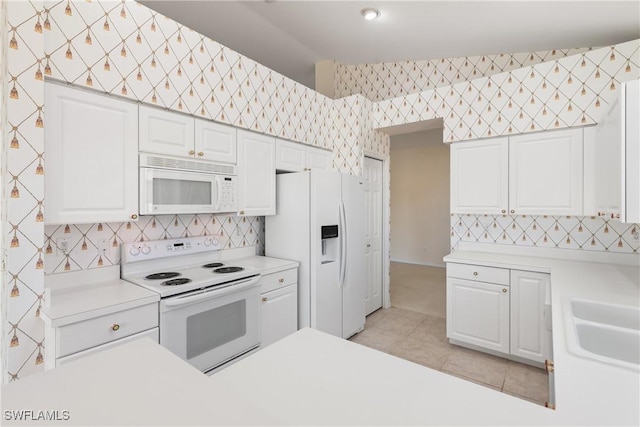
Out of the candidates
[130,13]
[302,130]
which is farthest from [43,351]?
[302,130]

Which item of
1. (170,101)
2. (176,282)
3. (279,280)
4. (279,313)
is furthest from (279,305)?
(170,101)

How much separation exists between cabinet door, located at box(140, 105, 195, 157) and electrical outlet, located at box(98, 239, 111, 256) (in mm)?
696

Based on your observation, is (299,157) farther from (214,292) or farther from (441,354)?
(441,354)

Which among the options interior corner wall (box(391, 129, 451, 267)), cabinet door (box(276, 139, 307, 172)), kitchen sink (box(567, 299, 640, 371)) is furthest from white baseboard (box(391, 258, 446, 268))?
kitchen sink (box(567, 299, 640, 371))

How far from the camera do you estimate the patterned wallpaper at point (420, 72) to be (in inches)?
135

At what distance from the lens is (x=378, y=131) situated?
3.94 m

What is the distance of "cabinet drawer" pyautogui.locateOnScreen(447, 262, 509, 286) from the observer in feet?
9.11

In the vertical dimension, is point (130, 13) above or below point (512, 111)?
above

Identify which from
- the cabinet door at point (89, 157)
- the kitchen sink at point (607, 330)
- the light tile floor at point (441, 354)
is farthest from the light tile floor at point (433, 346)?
the cabinet door at point (89, 157)

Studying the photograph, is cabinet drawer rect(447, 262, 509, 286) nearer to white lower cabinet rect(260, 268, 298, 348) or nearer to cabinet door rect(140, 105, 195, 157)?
white lower cabinet rect(260, 268, 298, 348)

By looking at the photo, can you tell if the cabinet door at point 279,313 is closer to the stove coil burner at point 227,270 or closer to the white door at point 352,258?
the stove coil burner at point 227,270

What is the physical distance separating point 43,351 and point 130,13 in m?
2.03

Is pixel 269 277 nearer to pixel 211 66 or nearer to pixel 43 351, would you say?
pixel 43 351

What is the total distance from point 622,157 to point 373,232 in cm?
262
